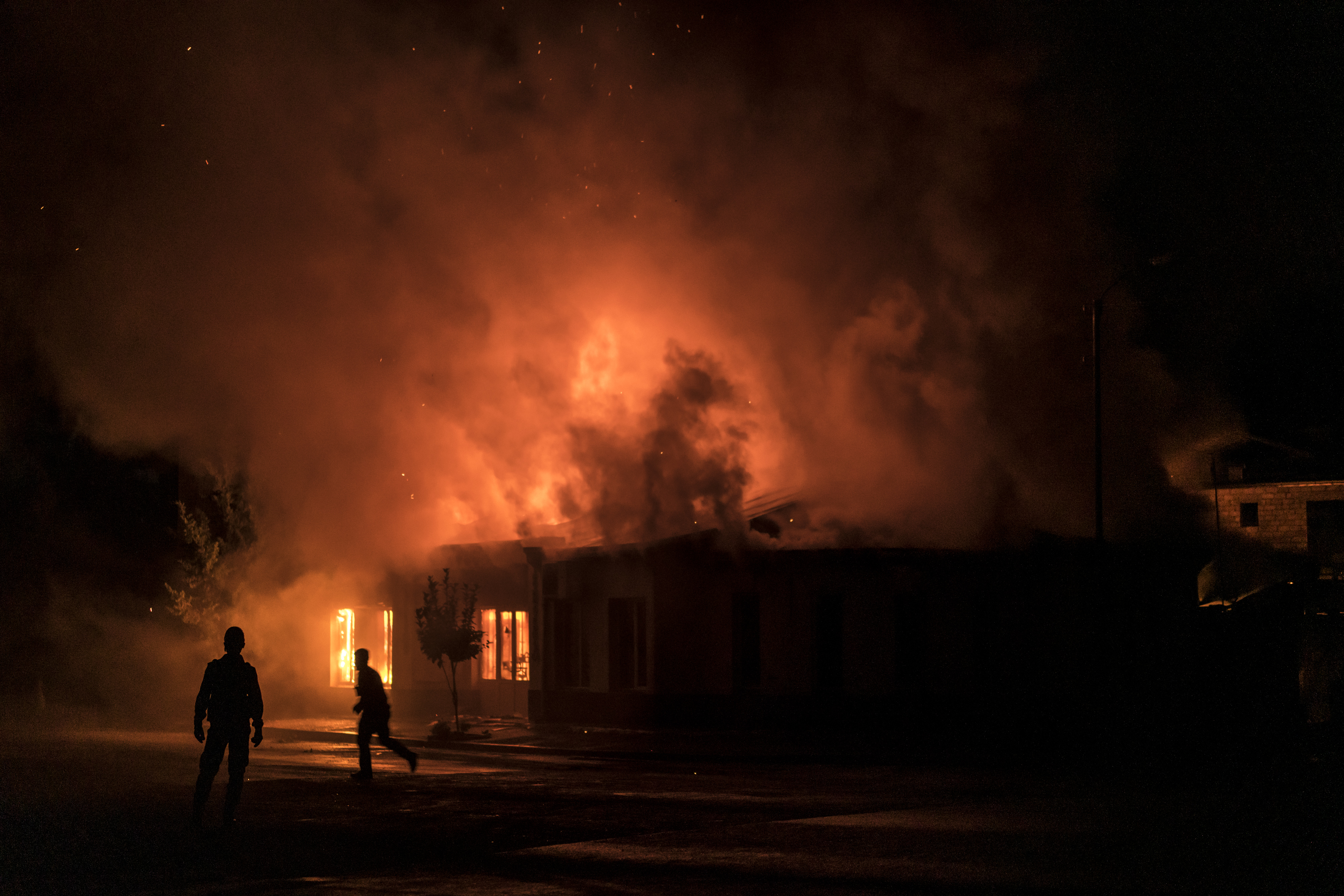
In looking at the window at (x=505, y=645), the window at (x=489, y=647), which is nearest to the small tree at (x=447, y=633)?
the window at (x=505, y=645)

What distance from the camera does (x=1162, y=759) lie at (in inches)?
715

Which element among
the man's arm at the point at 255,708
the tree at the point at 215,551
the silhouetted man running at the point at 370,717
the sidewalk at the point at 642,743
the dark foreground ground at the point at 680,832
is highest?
the tree at the point at 215,551

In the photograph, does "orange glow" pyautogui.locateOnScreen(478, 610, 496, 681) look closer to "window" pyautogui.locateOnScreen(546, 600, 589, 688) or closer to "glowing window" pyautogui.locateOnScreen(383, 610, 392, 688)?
"glowing window" pyautogui.locateOnScreen(383, 610, 392, 688)

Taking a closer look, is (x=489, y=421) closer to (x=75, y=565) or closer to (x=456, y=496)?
(x=456, y=496)

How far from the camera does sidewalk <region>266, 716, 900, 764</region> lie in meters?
19.0

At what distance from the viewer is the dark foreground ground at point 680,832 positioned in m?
8.66

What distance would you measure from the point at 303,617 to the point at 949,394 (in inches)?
652

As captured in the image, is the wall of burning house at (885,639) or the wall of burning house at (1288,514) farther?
the wall of burning house at (1288,514)

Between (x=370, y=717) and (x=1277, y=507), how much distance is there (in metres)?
42.2

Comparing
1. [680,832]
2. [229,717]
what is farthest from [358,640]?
[680,832]

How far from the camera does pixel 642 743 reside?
20.9 meters

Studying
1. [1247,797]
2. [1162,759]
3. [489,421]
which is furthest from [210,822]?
[489,421]

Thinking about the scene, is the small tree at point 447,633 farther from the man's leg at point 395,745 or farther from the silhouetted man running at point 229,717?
the silhouetted man running at point 229,717

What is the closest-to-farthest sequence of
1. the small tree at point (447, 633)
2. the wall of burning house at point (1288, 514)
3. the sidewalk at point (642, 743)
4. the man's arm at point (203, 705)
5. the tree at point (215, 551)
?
the man's arm at point (203, 705), the sidewalk at point (642, 743), the small tree at point (447, 633), the tree at point (215, 551), the wall of burning house at point (1288, 514)
